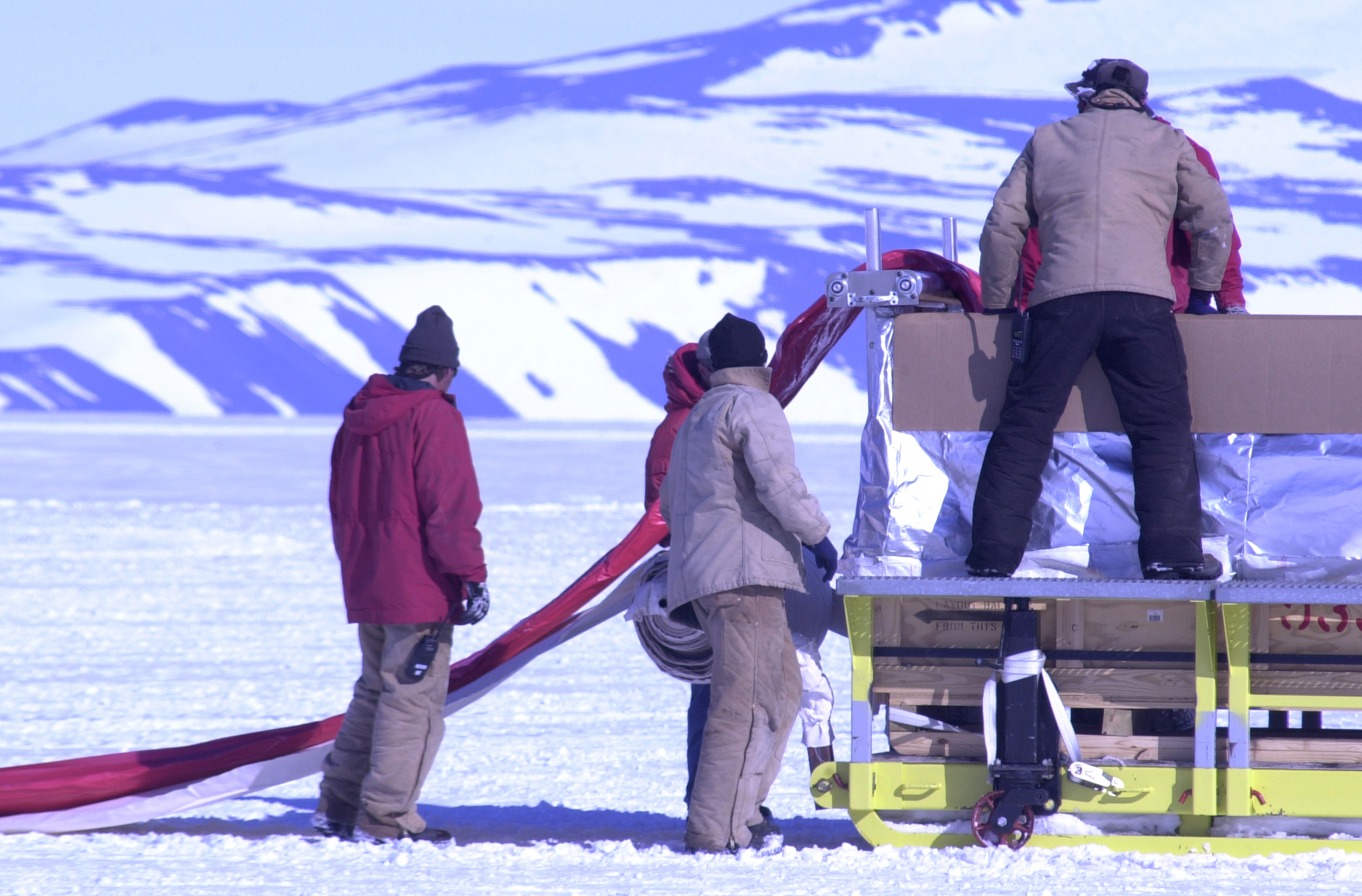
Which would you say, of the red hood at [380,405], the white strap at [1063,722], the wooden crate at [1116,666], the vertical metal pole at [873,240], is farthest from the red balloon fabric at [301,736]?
the white strap at [1063,722]

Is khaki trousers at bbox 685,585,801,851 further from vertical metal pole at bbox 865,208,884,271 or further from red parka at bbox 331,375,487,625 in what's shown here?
vertical metal pole at bbox 865,208,884,271

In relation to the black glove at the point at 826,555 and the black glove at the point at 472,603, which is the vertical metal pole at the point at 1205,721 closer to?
the black glove at the point at 826,555

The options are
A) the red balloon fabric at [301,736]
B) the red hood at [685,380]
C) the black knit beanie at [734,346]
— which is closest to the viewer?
the black knit beanie at [734,346]

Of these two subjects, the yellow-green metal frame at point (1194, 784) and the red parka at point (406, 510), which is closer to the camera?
the yellow-green metal frame at point (1194, 784)

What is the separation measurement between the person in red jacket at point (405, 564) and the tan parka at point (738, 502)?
25.3 inches

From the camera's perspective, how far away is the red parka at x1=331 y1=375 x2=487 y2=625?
15.6 ft

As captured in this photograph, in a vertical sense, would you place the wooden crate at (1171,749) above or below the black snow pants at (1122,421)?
below

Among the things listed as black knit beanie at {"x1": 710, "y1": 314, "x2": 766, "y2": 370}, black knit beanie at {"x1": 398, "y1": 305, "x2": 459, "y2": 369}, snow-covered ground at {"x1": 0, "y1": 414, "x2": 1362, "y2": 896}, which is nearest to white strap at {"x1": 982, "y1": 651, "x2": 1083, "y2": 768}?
snow-covered ground at {"x1": 0, "y1": 414, "x2": 1362, "y2": 896}

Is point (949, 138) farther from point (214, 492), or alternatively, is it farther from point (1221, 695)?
point (1221, 695)

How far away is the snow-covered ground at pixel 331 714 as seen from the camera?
169 inches

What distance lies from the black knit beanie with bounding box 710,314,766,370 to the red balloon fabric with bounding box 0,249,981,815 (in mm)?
330

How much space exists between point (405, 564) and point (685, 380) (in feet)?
3.62

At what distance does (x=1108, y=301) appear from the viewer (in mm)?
4277

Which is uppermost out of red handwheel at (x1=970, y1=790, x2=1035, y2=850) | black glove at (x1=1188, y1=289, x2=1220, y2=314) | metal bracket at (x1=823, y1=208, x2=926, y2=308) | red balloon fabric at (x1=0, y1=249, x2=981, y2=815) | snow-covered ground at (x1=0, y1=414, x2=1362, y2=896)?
metal bracket at (x1=823, y1=208, x2=926, y2=308)
